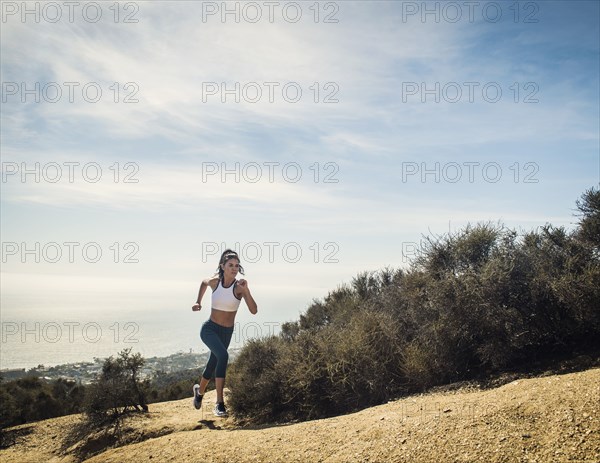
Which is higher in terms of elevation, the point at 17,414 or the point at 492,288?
the point at 492,288

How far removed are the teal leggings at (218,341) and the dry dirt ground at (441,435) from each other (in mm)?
1243

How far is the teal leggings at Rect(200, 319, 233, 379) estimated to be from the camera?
7469 millimetres

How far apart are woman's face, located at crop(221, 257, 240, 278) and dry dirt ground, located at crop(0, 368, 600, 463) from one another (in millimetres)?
2879

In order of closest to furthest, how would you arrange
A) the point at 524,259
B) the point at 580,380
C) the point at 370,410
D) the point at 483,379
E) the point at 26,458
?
the point at 580,380, the point at 370,410, the point at 483,379, the point at 524,259, the point at 26,458

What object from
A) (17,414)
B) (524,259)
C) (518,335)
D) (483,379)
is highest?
(524,259)

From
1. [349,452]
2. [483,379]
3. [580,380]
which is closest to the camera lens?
[349,452]

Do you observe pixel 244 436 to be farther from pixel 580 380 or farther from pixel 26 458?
pixel 26 458

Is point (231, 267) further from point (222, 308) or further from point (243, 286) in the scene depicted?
point (222, 308)

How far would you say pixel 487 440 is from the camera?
4.10m

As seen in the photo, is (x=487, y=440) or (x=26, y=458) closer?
(x=487, y=440)

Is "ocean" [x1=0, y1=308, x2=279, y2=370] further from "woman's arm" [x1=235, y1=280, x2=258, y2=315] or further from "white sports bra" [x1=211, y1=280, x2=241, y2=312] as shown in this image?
"woman's arm" [x1=235, y1=280, x2=258, y2=315]

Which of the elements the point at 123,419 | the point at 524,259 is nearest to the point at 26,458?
the point at 123,419

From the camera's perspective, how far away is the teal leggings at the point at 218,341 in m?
7.47

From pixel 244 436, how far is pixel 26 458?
6.83 m
